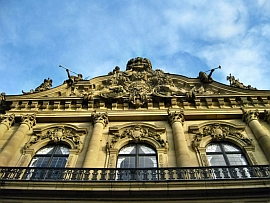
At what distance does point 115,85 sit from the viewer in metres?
17.1

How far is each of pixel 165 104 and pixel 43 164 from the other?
22.5 feet

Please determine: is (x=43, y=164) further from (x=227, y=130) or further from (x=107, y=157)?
(x=227, y=130)

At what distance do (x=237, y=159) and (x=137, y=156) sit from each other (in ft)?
13.6

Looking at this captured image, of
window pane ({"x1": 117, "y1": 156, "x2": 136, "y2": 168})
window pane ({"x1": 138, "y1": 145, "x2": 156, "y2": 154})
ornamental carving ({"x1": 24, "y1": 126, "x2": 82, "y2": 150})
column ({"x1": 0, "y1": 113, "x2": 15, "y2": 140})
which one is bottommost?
window pane ({"x1": 117, "y1": 156, "x2": 136, "y2": 168})

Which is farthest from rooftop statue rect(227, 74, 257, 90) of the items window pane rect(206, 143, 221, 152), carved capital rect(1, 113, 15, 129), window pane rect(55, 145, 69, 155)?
carved capital rect(1, 113, 15, 129)

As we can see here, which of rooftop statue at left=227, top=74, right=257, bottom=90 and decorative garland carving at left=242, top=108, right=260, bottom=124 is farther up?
rooftop statue at left=227, top=74, right=257, bottom=90

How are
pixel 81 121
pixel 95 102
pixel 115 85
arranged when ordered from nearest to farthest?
pixel 81 121, pixel 95 102, pixel 115 85

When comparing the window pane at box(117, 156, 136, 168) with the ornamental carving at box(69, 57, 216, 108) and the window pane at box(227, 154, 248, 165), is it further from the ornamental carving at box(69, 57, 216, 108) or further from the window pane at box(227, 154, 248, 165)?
the window pane at box(227, 154, 248, 165)

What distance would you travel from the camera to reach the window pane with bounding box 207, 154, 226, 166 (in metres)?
11.3

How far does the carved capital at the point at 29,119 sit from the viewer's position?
13.8 metres

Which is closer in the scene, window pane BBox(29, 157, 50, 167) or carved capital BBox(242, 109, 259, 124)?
window pane BBox(29, 157, 50, 167)

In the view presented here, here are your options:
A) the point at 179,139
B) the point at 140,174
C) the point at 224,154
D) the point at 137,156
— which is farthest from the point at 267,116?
the point at 140,174

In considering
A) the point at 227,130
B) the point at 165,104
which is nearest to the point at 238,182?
the point at 227,130

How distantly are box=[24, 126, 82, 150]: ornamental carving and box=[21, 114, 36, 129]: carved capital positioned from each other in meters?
0.84
